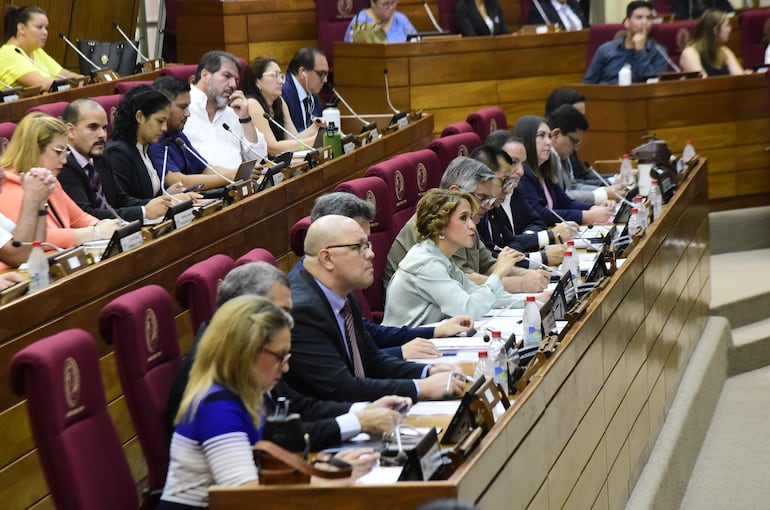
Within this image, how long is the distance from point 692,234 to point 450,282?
181 cm

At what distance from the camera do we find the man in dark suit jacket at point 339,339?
232 cm

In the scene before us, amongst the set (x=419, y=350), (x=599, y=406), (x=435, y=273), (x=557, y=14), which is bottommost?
(x=599, y=406)

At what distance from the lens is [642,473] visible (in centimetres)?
346

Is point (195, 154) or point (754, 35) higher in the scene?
point (754, 35)

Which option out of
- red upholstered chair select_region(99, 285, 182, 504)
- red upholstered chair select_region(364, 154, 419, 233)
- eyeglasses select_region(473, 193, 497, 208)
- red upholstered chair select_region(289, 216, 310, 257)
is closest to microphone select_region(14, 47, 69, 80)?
red upholstered chair select_region(364, 154, 419, 233)

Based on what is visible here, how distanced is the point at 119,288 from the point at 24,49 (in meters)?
3.18

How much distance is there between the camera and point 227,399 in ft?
6.08

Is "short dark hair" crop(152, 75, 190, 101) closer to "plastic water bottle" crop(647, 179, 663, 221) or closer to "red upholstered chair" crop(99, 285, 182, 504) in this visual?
"plastic water bottle" crop(647, 179, 663, 221)

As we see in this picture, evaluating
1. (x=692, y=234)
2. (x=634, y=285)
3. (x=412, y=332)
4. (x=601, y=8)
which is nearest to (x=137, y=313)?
(x=412, y=332)

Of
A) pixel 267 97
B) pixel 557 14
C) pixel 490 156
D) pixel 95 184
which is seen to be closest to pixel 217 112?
pixel 267 97

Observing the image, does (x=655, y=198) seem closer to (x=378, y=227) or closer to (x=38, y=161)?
(x=378, y=227)

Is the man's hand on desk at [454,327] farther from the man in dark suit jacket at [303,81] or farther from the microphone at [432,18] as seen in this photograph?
the microphone at [432,18]

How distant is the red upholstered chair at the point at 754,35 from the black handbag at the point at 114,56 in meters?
3.31

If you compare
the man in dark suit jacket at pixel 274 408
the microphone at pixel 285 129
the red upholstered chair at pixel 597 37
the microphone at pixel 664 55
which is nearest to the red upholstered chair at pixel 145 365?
the man in dark suit jacket at pixel 274 408
